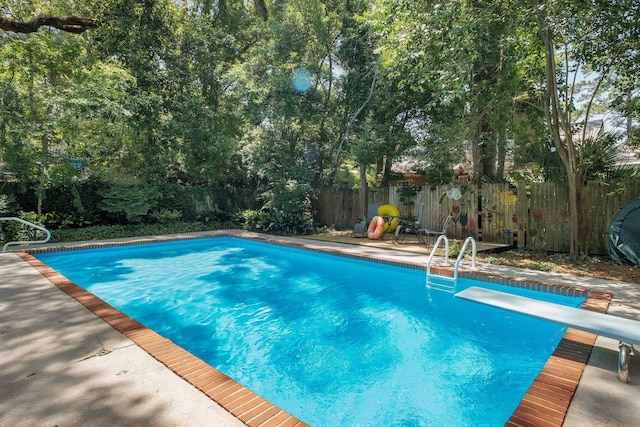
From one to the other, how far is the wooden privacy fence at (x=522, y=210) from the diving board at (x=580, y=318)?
520 centimetres

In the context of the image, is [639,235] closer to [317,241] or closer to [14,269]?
[317,241]

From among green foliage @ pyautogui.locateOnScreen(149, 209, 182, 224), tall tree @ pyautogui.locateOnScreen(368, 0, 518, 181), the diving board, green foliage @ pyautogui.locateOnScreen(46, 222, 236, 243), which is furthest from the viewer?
green foliage @ pyautogui.locateOnScreen(149, 209, 182, 224)

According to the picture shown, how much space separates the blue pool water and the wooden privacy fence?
11.9ft

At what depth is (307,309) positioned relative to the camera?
489 cm

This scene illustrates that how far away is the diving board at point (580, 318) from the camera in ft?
7.45

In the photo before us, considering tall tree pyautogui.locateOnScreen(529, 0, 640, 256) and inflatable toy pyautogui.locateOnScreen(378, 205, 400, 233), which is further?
inflatable toy pyautogui.locateOnScreen(378, 205, 400, 233)

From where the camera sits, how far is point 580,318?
2684 mm

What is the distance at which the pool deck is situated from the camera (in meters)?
1.82

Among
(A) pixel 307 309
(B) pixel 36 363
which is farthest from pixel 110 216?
(B) pixel 36 363

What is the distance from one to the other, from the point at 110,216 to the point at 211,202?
12.1 feet

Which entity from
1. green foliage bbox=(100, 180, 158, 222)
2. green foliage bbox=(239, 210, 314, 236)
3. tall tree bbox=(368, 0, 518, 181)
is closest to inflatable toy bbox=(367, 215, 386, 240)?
green foliage bbox=(239, 210, 314, 236)

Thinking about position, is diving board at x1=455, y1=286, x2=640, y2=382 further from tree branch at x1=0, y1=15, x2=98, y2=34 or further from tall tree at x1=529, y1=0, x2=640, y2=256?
tree branch at x1=0, y1=15, x2=98, y2=34

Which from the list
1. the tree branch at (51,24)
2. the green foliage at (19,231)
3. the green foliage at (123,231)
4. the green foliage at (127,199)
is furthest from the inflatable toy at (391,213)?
the tree branch at (51,24)

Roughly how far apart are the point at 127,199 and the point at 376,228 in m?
8.23
